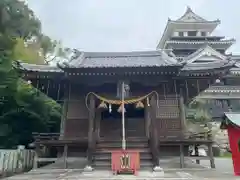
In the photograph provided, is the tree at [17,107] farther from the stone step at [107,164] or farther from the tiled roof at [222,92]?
the tiled roof at [222,92]

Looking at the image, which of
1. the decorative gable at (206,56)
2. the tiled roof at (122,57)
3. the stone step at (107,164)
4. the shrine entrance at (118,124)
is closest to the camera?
the stone step at (107,164)

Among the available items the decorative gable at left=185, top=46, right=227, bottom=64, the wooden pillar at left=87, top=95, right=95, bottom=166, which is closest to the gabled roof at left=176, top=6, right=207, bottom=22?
the decorative gable at left=185, top=46, right=227, bottom=64

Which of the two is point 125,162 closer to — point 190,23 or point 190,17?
point 190,23

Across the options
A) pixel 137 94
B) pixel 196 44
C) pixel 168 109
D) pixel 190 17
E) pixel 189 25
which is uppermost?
pixel 190 17

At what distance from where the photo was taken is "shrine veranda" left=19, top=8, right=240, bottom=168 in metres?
9.62

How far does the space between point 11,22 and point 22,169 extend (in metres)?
13.0

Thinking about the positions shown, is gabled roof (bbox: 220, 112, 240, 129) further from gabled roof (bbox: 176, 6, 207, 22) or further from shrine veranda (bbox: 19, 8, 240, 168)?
gabled roof (bbox: 176, 6, 207, 22)

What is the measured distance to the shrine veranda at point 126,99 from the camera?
379 inches

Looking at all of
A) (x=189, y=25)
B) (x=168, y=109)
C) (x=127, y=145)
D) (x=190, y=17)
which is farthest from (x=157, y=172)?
(x=190, y=17)

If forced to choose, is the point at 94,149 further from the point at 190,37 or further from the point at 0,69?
the point at 190,37

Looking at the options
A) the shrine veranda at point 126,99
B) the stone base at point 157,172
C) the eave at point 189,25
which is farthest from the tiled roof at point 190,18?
the stone base at point 157,172

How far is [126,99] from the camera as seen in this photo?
32.4 ft

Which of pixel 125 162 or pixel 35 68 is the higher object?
pixel 35 68

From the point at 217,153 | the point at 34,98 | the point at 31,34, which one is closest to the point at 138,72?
the point at 34,98
